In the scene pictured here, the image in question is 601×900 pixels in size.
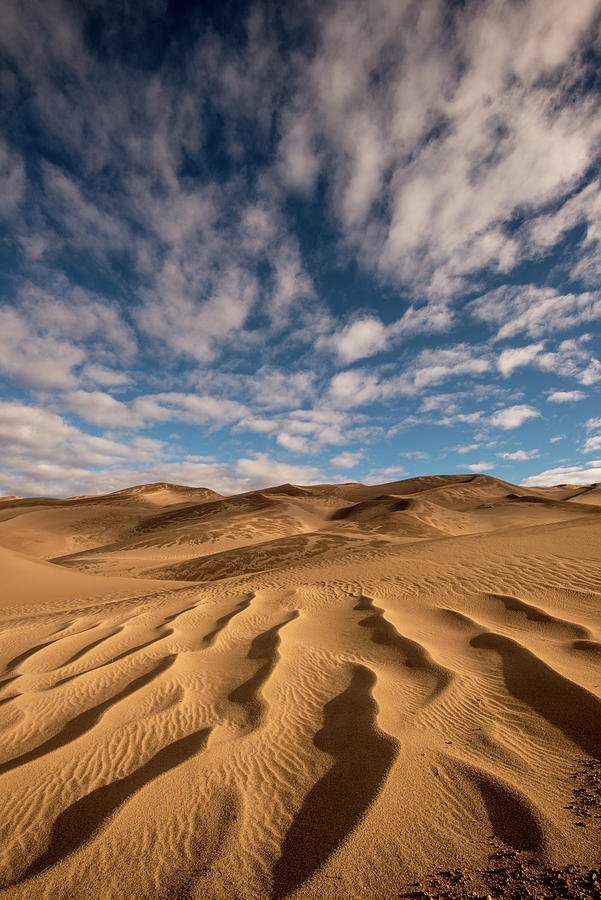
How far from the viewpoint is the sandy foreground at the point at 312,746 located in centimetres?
194

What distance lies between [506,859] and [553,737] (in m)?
1.48

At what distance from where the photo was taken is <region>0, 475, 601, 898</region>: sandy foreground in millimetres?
1938

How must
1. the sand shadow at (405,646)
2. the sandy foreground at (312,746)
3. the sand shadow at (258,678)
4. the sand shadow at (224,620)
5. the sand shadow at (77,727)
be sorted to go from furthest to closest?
1. the sand shadow at (224,620)
2. the sand shadow at (405,646)
3. the sand shadow at (258,678)
4. the sand shadow at (77,727)
5. the sandy foreground at (312,746)

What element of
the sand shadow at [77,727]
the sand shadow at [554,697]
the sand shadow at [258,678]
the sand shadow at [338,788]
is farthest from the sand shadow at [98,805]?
the sand shadow at [554,697]

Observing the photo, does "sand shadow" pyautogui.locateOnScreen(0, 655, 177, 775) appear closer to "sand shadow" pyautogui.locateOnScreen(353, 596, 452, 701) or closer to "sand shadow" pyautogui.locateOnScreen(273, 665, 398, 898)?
"sand shadow" pyautogui.locateOnScreen(273, 665, 398, 898)

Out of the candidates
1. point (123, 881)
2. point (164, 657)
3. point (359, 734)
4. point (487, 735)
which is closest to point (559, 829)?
point (487, 735)

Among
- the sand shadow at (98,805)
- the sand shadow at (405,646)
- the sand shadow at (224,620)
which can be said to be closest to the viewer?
the sand shadow at (98,805)

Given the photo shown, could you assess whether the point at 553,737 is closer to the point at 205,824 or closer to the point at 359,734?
the point at 359,734

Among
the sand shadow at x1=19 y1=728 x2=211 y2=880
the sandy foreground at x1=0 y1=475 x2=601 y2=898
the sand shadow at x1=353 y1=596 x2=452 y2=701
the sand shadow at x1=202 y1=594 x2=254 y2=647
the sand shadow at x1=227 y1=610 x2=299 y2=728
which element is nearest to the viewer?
the sandy foreground at x1=0 y1=475 x2=601 y2=898

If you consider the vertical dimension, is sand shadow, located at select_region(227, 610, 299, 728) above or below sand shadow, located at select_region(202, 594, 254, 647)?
below

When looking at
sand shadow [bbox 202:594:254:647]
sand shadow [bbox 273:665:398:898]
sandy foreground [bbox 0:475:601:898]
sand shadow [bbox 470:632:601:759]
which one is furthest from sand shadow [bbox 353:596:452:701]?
sand shadow [bbox 202:594:254:647]

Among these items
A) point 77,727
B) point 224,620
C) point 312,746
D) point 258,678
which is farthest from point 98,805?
point 224,620

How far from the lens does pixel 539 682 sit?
3.89 metres

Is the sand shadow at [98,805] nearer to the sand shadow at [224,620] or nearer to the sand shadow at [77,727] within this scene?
the sand shadow at [77,727]
